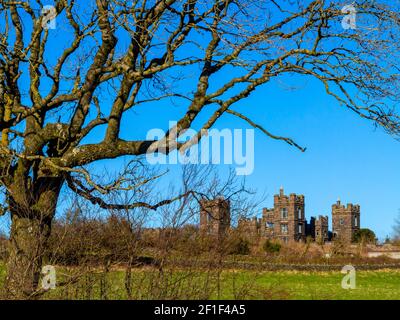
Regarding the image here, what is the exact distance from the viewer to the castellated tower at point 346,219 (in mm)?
90188

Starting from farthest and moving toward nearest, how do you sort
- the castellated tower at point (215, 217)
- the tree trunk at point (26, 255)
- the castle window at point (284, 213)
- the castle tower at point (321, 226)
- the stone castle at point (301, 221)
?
the castle tower at point (321, 226), the castle window at point (284, 213), the stone castle at point (301, 221), the castellated tower at point (215, 217), the tree trunk at point (26, 255)

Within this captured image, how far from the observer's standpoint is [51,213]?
1003 centimetres

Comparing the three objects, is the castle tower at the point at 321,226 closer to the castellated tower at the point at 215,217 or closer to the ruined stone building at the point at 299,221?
the ruined stone building at the point at 299,221

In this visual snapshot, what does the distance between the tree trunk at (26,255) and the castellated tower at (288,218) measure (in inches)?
3072

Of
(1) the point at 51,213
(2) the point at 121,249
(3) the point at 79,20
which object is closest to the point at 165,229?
(2) the point at 121,249

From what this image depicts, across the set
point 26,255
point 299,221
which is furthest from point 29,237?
point 299,221

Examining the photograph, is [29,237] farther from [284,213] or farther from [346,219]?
[346,219]

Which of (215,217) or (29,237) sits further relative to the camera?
(215,217)

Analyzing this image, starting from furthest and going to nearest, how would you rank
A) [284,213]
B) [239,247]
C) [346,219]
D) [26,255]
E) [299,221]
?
1. [346,219]
2. [284,213]
3. [299,221]
4. [239,247]
5. [26,255]

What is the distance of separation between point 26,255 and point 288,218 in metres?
79.5

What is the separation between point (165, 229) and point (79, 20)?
13.8 feet

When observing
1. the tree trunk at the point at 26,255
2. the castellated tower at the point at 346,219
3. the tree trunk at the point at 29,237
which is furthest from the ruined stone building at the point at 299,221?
the tree trunk at the point at 26,255

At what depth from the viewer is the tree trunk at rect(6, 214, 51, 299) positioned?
8.72 meters

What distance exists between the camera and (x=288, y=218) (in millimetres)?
86812
